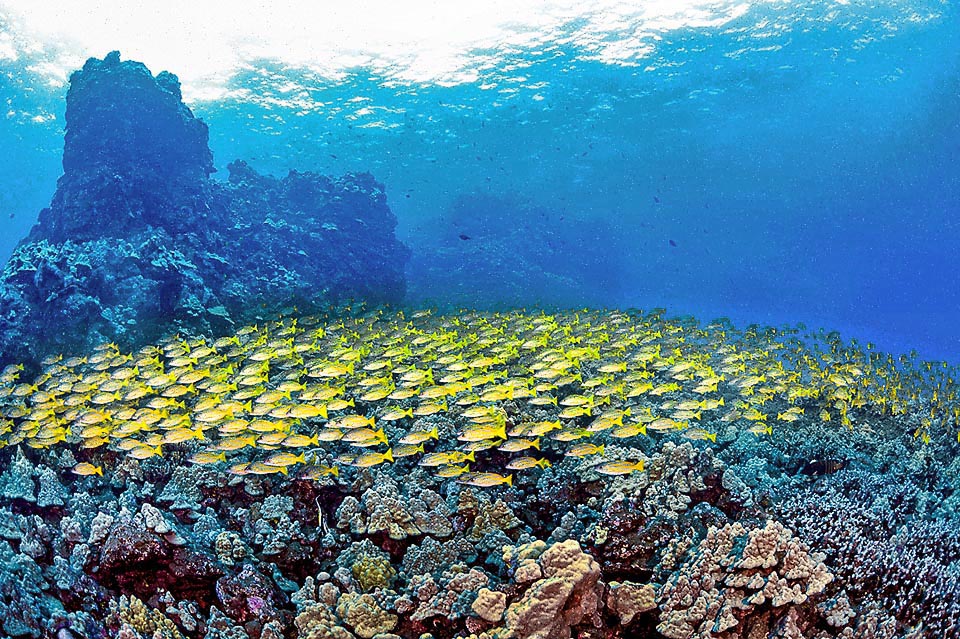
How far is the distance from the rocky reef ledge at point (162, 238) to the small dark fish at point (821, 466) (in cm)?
1507

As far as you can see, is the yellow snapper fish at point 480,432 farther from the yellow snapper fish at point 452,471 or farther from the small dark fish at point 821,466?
the small dark fish at point 821,466

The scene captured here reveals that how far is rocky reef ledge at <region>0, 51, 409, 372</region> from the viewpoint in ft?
49.6

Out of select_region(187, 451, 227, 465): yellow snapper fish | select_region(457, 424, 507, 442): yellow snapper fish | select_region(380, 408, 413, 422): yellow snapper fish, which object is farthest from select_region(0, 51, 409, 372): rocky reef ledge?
select_region(457, 424, 507, 442): yellow snapper fish

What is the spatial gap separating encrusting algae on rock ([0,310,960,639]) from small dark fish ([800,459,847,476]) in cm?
3

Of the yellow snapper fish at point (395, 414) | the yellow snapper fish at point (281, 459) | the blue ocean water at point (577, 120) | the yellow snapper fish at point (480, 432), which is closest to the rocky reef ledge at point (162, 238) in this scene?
the blue ocean water at point (577, 120)

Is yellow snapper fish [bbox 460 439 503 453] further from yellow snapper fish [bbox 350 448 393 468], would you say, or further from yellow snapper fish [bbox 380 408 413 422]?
yellow snapper fish [bbox 350 448 393 468]

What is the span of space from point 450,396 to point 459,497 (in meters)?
3.64

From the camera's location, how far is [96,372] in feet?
35.5

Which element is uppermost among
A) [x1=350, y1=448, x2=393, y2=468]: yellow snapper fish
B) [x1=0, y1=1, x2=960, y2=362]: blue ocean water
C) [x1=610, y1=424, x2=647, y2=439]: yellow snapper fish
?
[x1=0, y1=1, x2=960, y2=362]: blue ocean water

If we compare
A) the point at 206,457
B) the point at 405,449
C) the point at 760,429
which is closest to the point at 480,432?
the point at 405,449

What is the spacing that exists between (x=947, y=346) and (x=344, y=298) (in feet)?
323

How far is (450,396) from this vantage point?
959 centimetres

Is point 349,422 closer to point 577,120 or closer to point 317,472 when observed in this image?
point 317,472

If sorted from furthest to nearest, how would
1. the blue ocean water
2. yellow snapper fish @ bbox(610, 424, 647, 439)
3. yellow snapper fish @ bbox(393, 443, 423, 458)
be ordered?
the blue ocean water → yellow snapper fish @ bbox(610, 424, 647, 439) → yellow snapper fish @ bbox(393, 443, 423, 458)
